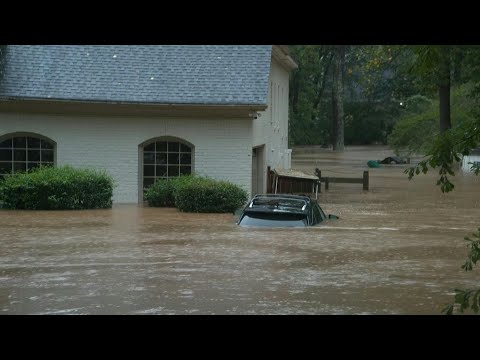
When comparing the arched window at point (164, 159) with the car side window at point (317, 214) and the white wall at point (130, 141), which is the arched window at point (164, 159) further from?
the car side window at point (317, 214)

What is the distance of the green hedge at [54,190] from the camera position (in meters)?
22.8

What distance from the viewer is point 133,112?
25.9m

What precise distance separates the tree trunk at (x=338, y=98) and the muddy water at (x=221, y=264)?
47104 millimetres

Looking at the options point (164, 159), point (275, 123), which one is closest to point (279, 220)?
point (164, 159)

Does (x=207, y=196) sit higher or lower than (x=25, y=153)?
lower

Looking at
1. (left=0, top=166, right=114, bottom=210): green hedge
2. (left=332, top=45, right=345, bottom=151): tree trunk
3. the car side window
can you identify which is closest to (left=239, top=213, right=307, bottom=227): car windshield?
the car side window

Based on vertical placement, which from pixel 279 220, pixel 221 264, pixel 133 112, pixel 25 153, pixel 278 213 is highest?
pixel 133 112

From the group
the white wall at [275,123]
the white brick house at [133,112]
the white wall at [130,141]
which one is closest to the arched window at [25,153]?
the white brick house at [133,112]

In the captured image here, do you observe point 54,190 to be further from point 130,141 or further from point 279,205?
point 279,205

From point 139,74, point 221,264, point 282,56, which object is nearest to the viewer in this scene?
point 221,264

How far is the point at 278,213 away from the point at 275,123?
1567 cm

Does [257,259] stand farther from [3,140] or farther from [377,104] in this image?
[377,104]

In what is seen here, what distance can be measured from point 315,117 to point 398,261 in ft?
212
